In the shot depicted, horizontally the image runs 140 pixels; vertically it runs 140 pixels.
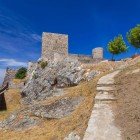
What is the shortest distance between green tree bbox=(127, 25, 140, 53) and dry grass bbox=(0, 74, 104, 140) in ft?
145

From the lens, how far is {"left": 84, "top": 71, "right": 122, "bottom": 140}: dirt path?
15.1 meters

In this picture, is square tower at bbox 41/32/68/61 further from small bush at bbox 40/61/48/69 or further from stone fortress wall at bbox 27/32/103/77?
small bush at bbox 40/61/48/69

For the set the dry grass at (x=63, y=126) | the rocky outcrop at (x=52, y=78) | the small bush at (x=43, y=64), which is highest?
the small bush at (x=43, y=64)

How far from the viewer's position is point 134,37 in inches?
2598

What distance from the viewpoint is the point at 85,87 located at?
970 inches

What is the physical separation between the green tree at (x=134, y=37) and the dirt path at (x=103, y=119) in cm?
4651

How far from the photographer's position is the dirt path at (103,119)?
15.1 meters

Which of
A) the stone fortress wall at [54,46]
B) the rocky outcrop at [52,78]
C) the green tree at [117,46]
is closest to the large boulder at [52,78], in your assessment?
the rocky outcrop at [52,78]

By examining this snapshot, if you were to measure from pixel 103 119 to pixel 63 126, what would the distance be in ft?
11.7

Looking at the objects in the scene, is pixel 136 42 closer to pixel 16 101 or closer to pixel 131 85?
pixel 16 101

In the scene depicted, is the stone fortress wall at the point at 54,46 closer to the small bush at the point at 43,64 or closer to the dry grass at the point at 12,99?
the dry grass at the point at 12,99

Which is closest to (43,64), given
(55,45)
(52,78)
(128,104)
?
(52,78)

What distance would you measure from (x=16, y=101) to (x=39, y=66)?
851 centimetres

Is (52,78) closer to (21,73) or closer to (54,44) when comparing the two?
(54,44)
